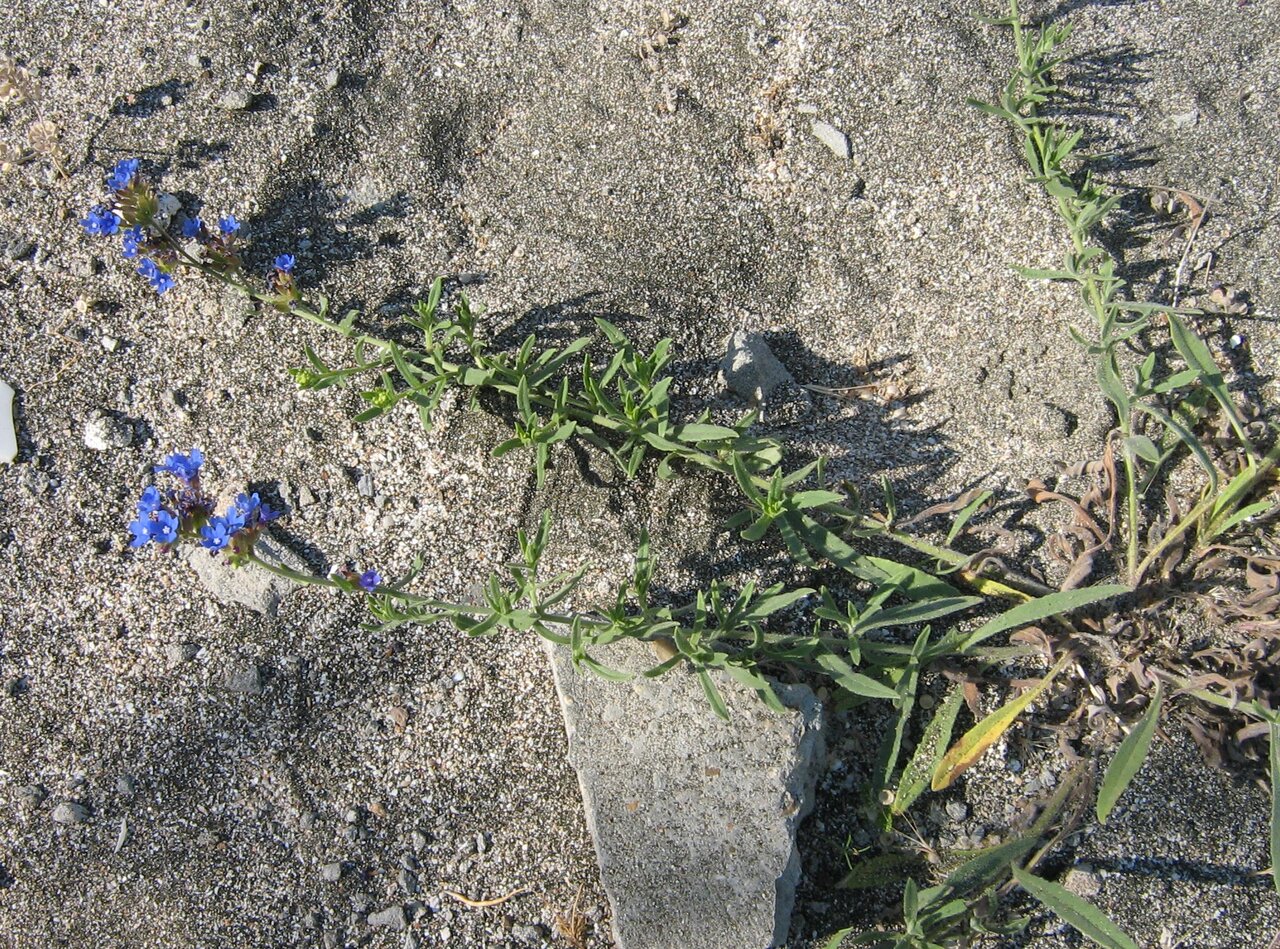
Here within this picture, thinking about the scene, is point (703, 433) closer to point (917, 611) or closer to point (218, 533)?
point (917, 611)

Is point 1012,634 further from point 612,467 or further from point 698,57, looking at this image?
point 698,57

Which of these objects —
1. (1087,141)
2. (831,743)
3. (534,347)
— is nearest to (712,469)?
(534,347)

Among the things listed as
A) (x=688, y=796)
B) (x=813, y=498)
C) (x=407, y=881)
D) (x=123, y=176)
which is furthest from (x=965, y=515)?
(x=123, y=176)

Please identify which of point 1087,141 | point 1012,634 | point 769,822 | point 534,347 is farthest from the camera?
point 1087,141

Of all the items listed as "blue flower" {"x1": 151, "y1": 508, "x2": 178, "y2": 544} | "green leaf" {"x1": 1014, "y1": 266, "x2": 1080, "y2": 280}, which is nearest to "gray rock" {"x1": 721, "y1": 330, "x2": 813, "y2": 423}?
"green leaf" {"x1": 1014, "y1": 266, "x2": 1080, "y2": 280}

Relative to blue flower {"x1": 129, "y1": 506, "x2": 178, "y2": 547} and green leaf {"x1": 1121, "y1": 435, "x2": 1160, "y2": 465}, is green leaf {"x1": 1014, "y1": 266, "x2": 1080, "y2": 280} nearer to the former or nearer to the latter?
green leaf {"x1": 1121, "y1": 435, "x2": 1160, "y2": 465}

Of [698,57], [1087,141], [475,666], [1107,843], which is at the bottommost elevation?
[1107,843]
